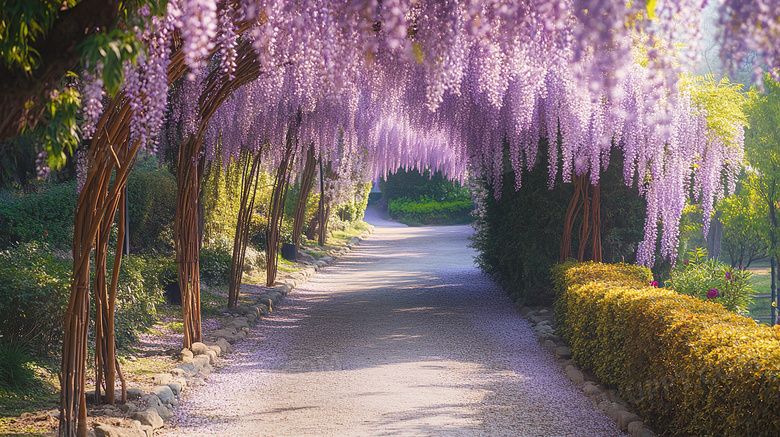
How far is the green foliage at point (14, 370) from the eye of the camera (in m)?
3.71

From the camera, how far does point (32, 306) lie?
421cm

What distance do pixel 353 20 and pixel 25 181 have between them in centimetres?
872

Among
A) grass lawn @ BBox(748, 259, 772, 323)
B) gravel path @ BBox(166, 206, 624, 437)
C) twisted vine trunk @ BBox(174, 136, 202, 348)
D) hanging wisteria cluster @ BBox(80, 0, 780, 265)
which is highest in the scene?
hanging wisteria cluster @ BBox(80, 0, 780, 265)

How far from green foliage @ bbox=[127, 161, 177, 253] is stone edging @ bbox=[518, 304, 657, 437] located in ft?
18.5

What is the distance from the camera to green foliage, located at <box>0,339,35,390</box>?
3.71 m

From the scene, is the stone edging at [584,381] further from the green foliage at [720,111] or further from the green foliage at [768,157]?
the green foliage at [768,157]

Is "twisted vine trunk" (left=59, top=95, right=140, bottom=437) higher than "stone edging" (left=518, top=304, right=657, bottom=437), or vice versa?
"twisted vine trunk" (left=59, top=95, right=140, bottom=437)

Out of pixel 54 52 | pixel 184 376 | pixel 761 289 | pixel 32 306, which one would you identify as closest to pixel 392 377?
pixel 184 376

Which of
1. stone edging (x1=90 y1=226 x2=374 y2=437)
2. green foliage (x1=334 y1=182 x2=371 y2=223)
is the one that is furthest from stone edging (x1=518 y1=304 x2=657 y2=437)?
green foliage (x1=334 y1=182 x2=371 y2=223)

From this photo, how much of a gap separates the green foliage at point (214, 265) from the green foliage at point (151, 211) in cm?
71

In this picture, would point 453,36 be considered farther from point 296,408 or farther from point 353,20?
point 296,408

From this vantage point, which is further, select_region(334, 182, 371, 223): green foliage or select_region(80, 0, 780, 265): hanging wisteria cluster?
select_region(334, 182, 371, 223): green foliage

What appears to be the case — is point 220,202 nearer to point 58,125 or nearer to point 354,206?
point 58,125

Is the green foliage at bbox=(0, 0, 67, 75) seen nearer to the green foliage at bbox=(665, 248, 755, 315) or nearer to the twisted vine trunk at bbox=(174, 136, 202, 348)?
the twisted vine trunk at bbox=(174, 136, 202, 348)
